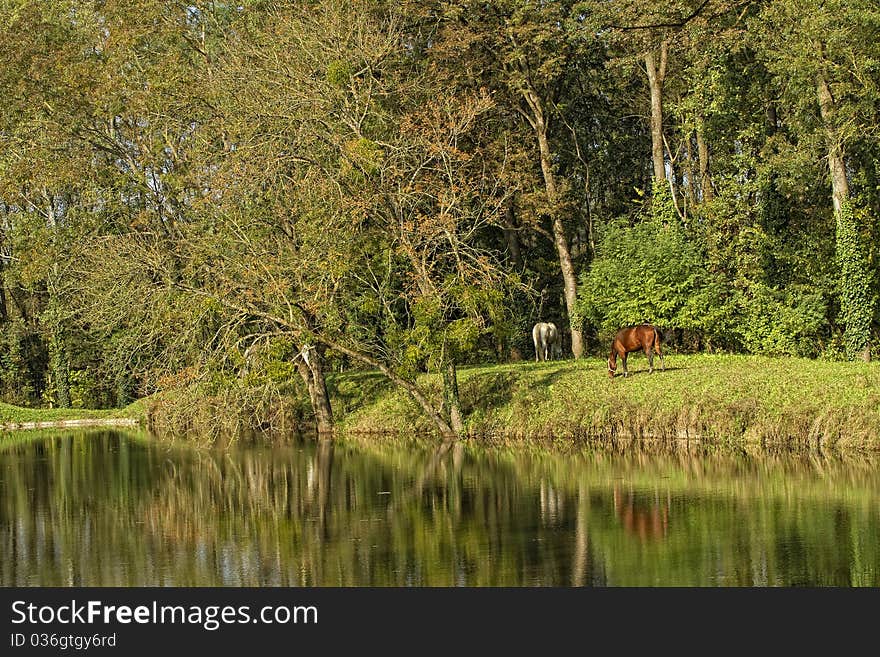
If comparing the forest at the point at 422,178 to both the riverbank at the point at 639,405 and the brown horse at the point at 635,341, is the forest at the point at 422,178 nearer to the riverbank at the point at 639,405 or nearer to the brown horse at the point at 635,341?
the riverbank at the point at 639,405

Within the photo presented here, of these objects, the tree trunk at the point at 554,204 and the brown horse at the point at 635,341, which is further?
the tree trunk at the point at 554,204

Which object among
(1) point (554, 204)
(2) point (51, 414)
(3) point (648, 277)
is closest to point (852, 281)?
(3) point (648, 277)

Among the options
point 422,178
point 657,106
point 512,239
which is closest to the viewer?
point 422,178

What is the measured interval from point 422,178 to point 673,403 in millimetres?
8268

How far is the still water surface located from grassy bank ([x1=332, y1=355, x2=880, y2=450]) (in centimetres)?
123

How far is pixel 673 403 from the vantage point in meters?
29.5

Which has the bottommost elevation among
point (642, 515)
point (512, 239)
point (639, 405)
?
point (642, 515)

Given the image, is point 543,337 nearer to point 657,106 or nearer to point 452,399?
point 657,106

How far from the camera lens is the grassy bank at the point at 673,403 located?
26.2 metres

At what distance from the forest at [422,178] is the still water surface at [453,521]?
3.99 metres

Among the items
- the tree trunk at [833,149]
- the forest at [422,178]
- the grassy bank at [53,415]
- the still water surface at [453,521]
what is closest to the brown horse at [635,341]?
the forest at [422,178]

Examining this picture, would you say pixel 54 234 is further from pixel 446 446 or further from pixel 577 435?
pixel 577 435

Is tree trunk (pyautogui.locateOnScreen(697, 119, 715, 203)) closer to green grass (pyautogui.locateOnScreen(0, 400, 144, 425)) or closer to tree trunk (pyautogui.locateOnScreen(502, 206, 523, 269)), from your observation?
tree trunk (pyautogui.locateOnScreen(502, 206, 523, 269))
